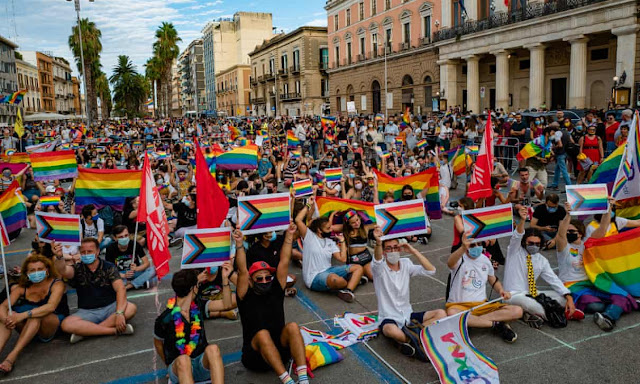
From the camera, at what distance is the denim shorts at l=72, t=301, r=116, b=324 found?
614 centimetres

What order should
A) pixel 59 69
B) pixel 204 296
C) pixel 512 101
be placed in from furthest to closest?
pixel 59 69 < pixel 512 101 < pixel 204 296

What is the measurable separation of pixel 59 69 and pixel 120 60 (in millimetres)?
30674

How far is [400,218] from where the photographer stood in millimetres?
5918

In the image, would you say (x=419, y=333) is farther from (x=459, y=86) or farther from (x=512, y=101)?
(x=459, y=86)

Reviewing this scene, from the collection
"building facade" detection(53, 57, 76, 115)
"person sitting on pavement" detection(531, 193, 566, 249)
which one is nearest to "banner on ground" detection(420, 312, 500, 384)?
"person sitting on pavement" detection(531, 193, 566, 249)

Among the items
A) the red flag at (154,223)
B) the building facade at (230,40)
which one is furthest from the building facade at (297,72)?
the red flag at (154,223)

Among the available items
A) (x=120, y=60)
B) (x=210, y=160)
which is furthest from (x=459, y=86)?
(x=120, y=60)

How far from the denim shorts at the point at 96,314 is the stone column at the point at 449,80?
35.9 metres

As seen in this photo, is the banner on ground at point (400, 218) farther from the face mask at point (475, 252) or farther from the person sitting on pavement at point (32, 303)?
the person sitting on pavement at point (32, 303)

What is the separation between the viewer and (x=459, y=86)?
39625mm

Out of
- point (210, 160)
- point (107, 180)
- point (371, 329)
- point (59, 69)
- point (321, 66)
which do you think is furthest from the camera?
point (59, 69)

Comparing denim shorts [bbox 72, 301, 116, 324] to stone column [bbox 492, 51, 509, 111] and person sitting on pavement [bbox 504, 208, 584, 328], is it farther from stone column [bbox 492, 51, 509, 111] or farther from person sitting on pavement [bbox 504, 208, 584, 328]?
stone column [bbox 492, 51, 509, 111]

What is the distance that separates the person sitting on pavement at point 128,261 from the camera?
738cm

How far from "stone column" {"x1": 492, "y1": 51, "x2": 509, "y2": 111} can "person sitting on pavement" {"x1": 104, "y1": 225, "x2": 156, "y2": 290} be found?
98.5 ft
